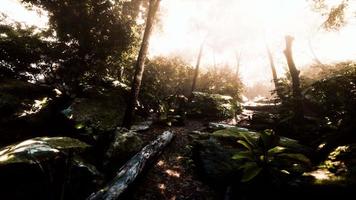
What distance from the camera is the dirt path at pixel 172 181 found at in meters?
6.64

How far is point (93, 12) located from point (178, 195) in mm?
9823

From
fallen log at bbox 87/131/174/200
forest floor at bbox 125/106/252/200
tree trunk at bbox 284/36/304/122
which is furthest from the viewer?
tree trunk at bbox 284/36/304/122

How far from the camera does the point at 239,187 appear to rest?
21.4ft

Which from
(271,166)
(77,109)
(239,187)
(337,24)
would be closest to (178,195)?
(239,187)

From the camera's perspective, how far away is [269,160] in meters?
6.45

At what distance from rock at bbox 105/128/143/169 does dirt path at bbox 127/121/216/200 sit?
0.84m

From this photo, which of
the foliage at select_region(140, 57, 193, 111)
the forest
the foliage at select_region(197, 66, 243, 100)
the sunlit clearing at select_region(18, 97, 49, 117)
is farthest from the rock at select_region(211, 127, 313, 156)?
the foliage at select_region(197, 66, 243, 100)

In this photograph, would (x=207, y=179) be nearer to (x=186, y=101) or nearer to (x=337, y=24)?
(x=186, y=101)

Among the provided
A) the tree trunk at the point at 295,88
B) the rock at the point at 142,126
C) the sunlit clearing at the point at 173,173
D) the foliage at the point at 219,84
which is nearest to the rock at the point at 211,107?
the rock at the point at 142,126

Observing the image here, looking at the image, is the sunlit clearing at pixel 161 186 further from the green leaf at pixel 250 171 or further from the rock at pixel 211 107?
the rock at pixel 211 107

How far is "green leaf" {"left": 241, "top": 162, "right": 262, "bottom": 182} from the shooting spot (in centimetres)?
591

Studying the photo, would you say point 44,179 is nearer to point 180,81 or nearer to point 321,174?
point 321,174

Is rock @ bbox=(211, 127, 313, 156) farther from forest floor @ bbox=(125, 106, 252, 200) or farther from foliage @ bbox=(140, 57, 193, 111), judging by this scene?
foliage @ bbox=(140, 57, 193, 111)

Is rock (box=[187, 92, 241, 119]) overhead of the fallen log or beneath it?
overhead
